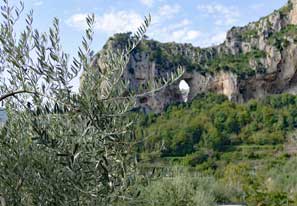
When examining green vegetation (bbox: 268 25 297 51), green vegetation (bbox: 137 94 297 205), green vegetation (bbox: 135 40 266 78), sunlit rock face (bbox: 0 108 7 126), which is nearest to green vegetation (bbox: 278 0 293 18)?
green vegetation (bbox: 268 25 297 51)

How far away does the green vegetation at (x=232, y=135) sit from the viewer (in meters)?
44.4

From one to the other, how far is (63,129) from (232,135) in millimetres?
56713

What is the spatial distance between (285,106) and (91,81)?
63209 millimetres

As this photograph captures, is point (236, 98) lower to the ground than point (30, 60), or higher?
higher

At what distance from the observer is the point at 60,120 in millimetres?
3146

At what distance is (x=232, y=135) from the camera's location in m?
58.8

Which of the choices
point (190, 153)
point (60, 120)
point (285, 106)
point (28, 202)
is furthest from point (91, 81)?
point (285, 106)

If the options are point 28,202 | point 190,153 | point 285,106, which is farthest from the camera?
point 285,106

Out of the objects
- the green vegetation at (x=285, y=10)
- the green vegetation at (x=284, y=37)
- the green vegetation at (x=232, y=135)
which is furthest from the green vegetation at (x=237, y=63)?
the green vegetation at (x=285, y=10)

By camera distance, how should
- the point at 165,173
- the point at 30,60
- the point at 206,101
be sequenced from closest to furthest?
the point at 30,60
the point at 165,173
the point at 206,101

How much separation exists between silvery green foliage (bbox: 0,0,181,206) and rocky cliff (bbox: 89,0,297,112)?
6614cm

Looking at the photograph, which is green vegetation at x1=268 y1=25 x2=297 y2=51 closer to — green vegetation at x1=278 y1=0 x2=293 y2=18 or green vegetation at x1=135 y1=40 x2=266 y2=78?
green vegetation at x1=135 y1=40 x2=266 y2=78

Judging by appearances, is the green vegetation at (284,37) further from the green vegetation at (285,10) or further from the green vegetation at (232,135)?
the green vegetation at (232,135)

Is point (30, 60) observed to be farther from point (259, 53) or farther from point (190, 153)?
point (259, 53)
